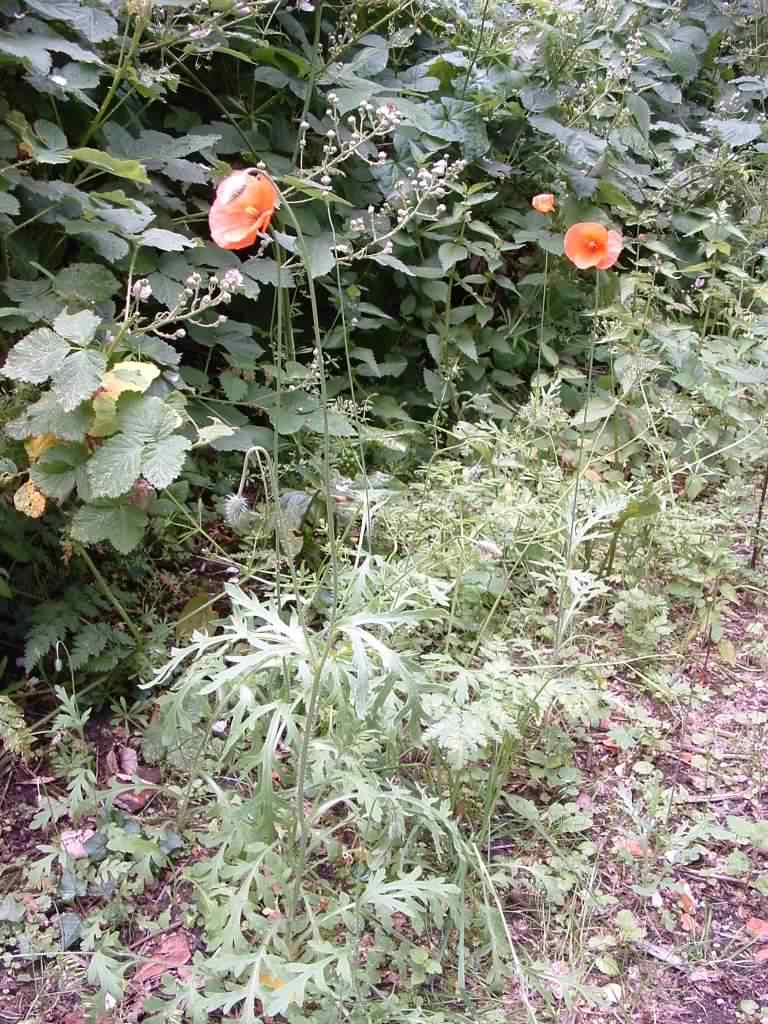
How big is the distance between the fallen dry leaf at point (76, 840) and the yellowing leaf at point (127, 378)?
85 cm

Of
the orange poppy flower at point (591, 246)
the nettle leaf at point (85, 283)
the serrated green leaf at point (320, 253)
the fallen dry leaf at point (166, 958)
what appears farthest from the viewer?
the serrated green leaf at point (320, 253)

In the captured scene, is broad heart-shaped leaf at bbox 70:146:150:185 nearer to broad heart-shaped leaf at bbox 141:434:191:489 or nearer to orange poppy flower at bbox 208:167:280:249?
broad heart-shaped leaf at bbox 141:434:191:489

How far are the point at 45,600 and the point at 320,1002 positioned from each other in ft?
3.46

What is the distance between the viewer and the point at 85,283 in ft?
6.26

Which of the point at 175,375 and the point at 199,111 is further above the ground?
the point at 199,111

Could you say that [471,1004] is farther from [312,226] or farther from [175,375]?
[312,226]

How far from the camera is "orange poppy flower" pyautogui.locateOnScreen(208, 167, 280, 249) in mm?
1171

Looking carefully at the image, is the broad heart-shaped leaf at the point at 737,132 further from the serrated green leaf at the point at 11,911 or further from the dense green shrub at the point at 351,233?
the serrated green leaf at the point at 11,911

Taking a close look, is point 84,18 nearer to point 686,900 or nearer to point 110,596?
point 110,596

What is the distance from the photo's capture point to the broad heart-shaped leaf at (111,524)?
1741 millimetres

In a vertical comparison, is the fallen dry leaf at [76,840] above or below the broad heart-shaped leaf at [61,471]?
below

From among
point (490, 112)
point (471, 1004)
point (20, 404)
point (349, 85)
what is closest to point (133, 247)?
point (20, 404)

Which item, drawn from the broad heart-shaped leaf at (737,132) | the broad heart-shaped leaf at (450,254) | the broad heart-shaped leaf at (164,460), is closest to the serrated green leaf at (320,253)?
the broad heart-shaped leaf at (450,254)

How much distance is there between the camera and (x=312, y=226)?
2.53 m
